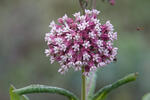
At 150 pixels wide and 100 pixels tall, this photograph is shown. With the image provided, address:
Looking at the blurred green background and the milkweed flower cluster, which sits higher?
the blurred green background

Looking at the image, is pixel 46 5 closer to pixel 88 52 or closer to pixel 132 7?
pixel 132 7

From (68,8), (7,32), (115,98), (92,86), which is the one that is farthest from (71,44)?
(68,8)

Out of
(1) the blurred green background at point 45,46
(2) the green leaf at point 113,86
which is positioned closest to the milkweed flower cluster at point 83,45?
(2) the green leaf at point 113,86

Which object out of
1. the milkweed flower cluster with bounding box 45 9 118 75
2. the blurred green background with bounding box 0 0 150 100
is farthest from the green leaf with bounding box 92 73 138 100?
the blurred green background with bounding box 0 0 150 100

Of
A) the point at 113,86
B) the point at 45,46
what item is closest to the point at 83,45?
the point at 113,86

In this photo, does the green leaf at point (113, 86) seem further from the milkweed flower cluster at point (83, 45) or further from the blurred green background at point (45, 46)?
the blurred green background at point (45, 46)

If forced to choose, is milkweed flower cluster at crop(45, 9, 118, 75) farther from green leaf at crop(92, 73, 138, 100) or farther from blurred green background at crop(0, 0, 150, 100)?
blurred green background at crop(0, 0, 150, 100)

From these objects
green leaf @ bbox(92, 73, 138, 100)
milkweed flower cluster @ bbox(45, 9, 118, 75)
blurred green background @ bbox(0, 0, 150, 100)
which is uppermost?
blurred green background @ bbox(0, 0, 150, 100)
